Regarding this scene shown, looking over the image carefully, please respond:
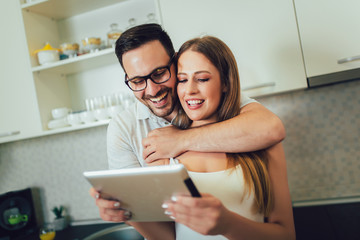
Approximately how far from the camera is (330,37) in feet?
4.21

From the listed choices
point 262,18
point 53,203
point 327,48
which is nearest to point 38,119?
point 53,203

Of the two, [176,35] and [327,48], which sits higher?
[176,35]

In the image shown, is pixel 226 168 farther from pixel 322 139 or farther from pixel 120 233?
pixel 120 233

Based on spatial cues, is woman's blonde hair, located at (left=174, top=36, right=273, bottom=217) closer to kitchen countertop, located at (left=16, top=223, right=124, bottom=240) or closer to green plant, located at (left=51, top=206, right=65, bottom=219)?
kitchen countertop, located at (left=16, top=223, right=124, bottom=240)

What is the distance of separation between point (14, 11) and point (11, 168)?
118 cm

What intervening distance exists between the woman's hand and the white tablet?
0.06ft

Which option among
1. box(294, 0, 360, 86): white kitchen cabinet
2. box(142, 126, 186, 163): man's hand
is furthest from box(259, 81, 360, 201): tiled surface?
box(142, 126, 186, 163): man's hand

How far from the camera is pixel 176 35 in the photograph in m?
1.41

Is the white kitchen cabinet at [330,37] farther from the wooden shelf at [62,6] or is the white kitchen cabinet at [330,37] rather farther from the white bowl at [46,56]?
the white bowl at [46,56]

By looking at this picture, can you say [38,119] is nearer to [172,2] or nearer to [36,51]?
[36,51]

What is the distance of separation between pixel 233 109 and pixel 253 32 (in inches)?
20.2

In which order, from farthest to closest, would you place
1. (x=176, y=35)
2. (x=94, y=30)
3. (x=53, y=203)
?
(x=53, y=203) < (x=94, y=30) < (x=176, y=35)

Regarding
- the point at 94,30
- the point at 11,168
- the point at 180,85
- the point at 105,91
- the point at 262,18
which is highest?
the point at 94,30

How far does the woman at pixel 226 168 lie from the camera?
0.90 m
